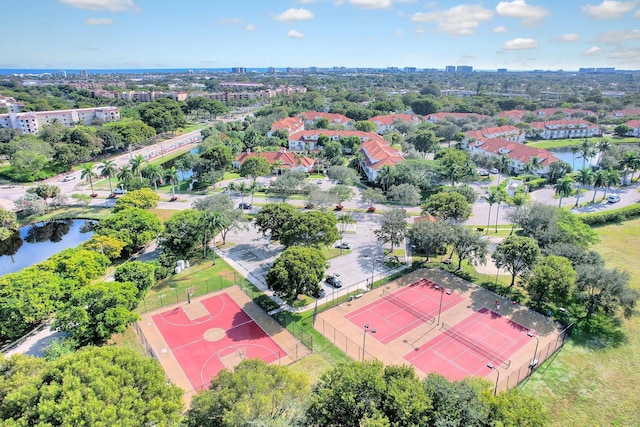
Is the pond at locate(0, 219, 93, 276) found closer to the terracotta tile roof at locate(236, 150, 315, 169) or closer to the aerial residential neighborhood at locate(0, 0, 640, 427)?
the aerial residential neighborhood at locate(0, 0, 640, 427)

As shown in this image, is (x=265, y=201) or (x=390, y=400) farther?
(x=265, y=201)

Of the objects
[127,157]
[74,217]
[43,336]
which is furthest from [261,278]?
[127,157]

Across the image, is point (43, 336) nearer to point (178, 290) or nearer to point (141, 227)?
point (178, 290)

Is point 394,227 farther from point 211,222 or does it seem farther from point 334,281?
point 211,222

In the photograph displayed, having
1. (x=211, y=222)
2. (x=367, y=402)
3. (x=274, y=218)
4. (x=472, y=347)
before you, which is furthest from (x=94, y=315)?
(x=472, y=347)

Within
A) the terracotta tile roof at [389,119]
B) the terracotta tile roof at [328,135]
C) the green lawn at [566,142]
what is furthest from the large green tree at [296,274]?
the green lawn at [566,142]

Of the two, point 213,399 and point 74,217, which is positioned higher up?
point 213,399

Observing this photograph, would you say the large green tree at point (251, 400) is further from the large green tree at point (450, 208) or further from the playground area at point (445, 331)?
the large green tree at point (450, 208)
